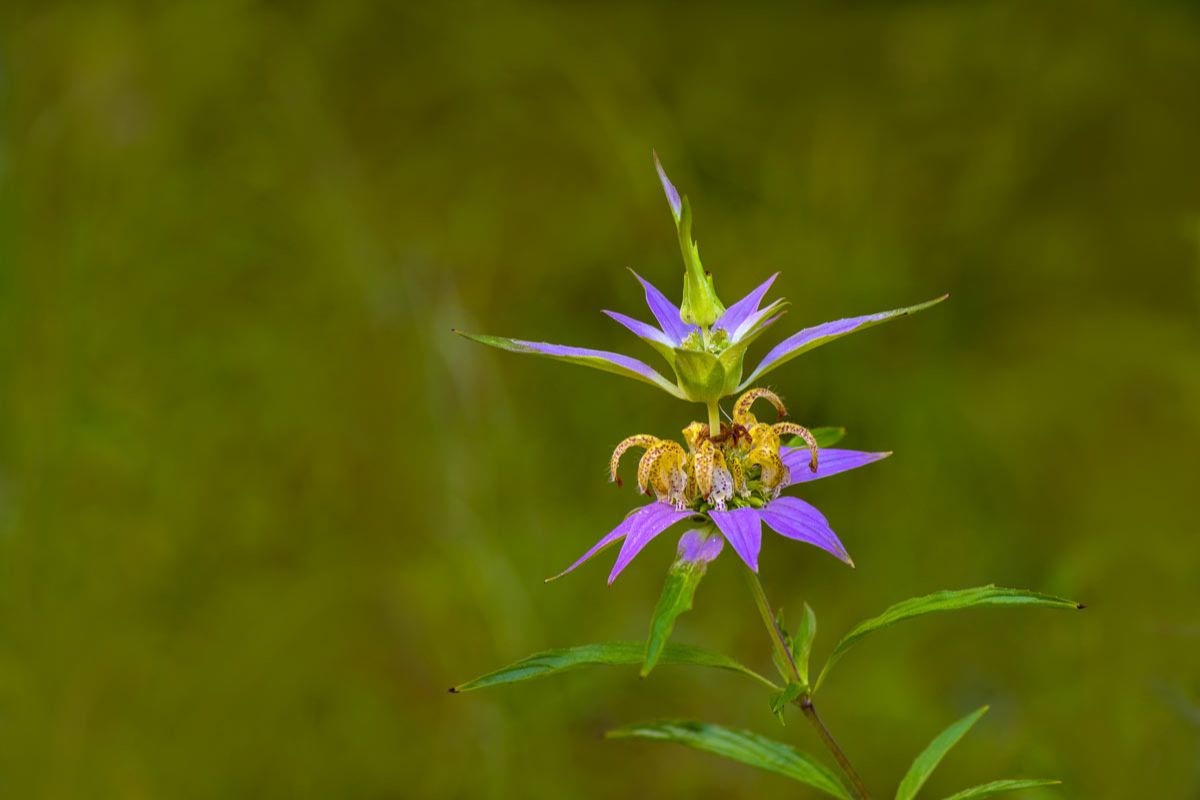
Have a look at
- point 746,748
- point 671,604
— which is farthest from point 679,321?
point 746,748

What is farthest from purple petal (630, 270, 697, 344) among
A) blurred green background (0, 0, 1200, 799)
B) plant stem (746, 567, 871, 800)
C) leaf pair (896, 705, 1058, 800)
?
blurred green background (0, 0, 1200, 799)

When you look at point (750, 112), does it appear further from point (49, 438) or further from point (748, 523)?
point (748, 523)

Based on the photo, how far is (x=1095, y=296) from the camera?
3344mm

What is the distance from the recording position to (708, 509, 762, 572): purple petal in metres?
0.91

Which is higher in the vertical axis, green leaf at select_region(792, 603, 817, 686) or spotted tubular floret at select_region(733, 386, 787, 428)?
spotted tubular floret at select_region(733, 386, 787, 428)

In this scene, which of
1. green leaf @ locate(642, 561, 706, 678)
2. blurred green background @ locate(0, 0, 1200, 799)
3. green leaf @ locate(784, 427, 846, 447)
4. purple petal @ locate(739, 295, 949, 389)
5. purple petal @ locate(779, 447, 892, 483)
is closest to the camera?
green leaf @ locate(642, 561, 706, 678)

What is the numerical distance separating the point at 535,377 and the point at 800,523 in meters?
2.20

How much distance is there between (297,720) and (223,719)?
0.16m

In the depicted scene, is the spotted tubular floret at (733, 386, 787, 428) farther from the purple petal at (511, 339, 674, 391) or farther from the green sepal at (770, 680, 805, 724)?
the green sepal at (770, 680, 805, 724)

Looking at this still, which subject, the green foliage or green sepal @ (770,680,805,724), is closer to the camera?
green sepal @ (770,680,805,724)

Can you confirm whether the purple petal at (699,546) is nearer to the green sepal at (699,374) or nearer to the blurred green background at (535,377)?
the green sepal at (699,374)

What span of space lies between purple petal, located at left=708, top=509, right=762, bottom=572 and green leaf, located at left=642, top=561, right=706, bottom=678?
0.04 metres

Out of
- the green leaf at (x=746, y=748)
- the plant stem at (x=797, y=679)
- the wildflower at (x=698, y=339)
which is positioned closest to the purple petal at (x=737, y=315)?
Result: the wildflower at (x=698, y=339)

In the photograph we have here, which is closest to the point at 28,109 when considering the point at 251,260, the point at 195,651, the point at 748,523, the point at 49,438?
the point at 251,260
